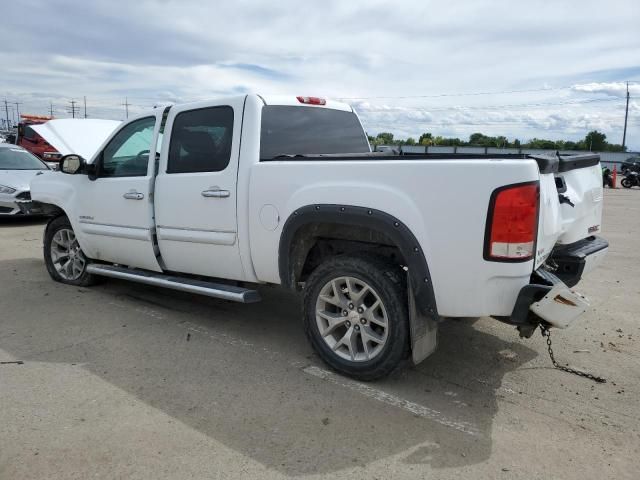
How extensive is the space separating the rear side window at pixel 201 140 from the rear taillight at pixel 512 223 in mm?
2195

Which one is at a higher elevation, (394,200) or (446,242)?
(394,200)

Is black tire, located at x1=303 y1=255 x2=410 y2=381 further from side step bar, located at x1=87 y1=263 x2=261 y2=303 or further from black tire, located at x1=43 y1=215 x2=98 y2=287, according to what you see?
black tire, located at x1=43 y1=215 x2=98 y2=287

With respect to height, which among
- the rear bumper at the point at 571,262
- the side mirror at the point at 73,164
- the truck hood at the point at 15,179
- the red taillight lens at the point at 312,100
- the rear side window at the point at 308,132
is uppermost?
the red taillight lens at the point at 312,100

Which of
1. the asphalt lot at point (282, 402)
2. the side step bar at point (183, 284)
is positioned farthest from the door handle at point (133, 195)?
the asphalt lot at point (282, 402)

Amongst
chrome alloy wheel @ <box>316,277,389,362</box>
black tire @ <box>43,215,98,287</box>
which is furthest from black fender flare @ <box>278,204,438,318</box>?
black tire @ <box>43,215,98,287</box>

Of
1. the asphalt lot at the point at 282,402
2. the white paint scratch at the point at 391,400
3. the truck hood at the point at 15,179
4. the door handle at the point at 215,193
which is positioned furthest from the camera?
the truck hood at the point at 15,179

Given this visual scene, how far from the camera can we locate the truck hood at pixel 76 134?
42.9ft

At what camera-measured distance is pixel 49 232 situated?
6.20 metres

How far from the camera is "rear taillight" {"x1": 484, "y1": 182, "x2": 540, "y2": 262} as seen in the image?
2.94 metres

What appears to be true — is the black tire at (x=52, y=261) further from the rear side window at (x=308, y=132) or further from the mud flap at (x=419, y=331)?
the mud flap at (x=419, y=331)

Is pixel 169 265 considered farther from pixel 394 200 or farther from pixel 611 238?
pixel 611 238

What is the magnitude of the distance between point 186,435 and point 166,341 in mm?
1547

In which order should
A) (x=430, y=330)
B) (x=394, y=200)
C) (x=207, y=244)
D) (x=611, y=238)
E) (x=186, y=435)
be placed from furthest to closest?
(x=611, y=238) < (x=207, y=244) < (x=430, y=330) < (x=394, y=200) < (x=186, y=435)

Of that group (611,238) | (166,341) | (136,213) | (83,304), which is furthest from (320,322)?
(611,238)
